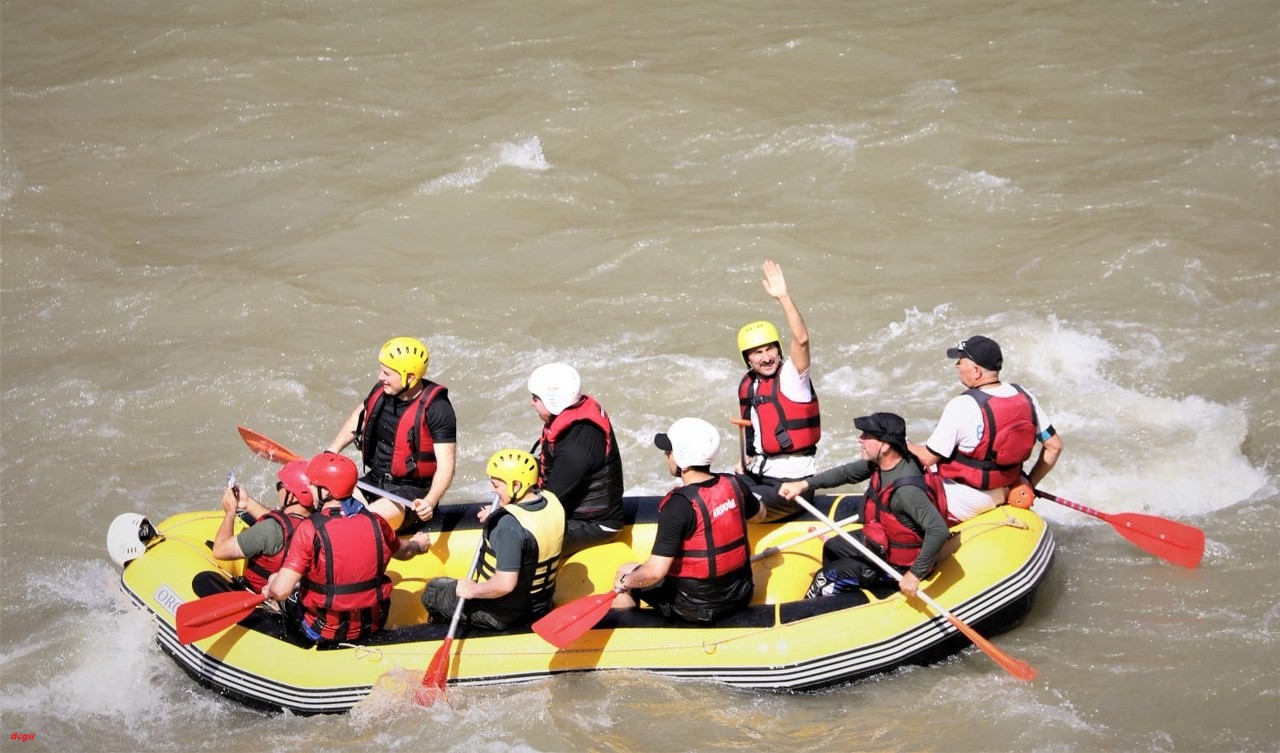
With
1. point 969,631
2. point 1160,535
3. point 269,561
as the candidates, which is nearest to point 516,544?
point 269,561

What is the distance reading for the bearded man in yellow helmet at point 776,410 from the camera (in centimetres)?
593

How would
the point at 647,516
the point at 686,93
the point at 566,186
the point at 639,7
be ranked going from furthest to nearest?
the point at 639,7
the point at 686,93
the point at 566,186
the point at 647,516

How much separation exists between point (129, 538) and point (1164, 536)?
16.4 ft

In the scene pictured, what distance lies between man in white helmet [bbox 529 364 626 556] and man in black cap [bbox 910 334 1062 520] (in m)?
1.40

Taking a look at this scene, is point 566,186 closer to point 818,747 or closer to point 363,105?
point 363,105

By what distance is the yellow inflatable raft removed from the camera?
17.7ft

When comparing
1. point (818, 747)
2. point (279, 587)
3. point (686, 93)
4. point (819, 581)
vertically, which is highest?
point (686, 93)

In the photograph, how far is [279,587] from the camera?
5156 millimetres

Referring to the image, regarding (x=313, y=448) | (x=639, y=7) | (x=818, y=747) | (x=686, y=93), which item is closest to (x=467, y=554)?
(x=818, y=747)

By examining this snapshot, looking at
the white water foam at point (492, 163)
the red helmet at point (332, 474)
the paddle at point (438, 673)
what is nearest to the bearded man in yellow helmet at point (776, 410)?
the paddle at point (438, 673)

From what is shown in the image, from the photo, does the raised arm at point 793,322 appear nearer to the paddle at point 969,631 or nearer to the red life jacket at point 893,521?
the red life jacket at point 893,521

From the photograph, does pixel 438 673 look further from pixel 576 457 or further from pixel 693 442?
pixel 693 442

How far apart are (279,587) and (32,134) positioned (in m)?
9.09

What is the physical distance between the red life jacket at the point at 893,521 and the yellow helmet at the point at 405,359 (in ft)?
7.03
